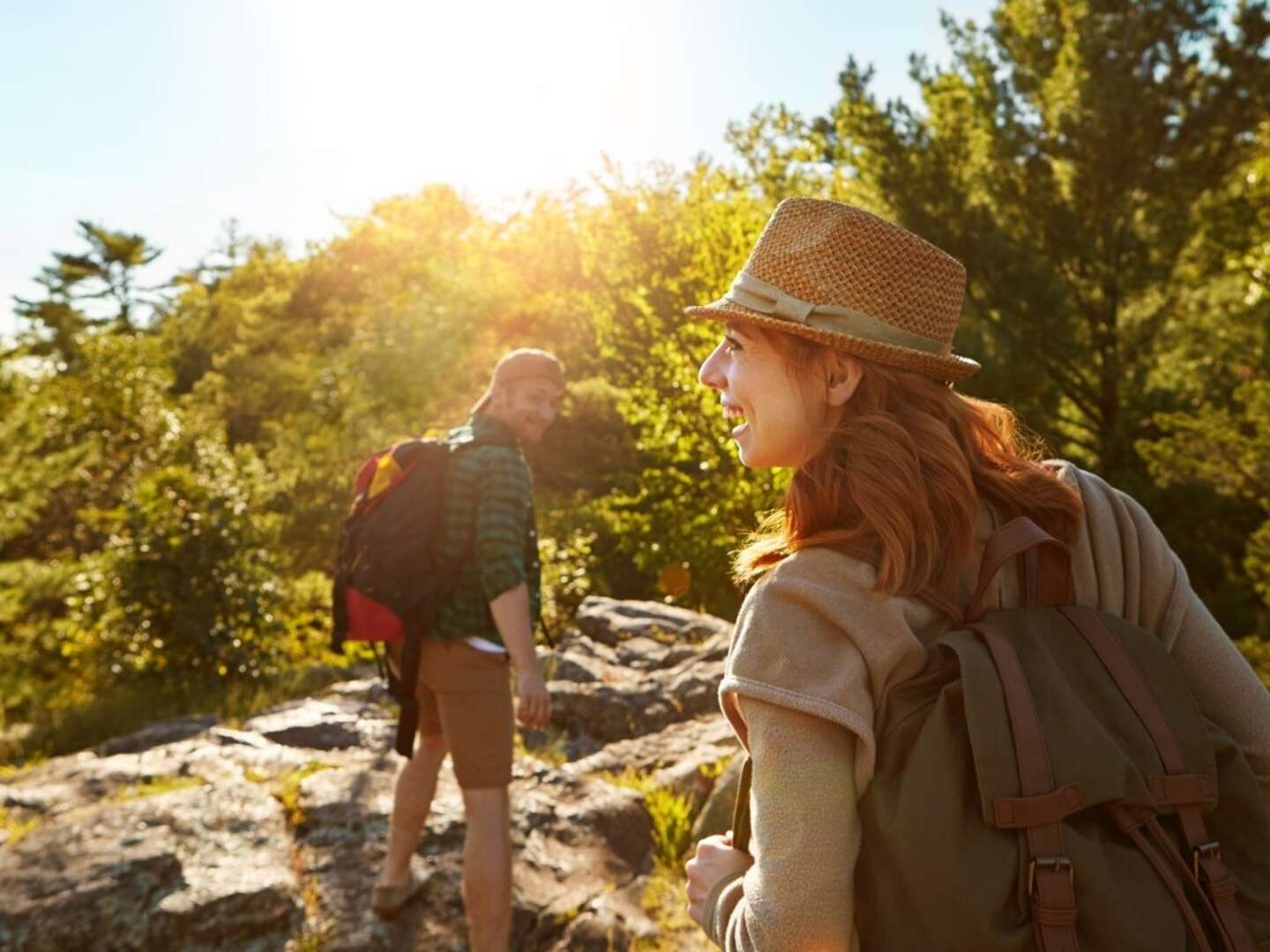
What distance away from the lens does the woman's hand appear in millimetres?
1349

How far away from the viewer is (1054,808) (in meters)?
1.07

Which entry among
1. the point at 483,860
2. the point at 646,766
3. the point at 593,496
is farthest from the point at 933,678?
the point at 593,496

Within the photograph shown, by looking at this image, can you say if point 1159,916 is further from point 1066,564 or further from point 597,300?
point 597,300

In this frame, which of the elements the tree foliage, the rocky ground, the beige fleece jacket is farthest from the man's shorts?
the tree foliage

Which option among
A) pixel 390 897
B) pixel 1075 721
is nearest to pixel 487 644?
pixel 390 897

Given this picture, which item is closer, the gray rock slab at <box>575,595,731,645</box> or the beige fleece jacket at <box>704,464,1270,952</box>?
the beige fleece jacket at <box>704,464,1270,952</box>

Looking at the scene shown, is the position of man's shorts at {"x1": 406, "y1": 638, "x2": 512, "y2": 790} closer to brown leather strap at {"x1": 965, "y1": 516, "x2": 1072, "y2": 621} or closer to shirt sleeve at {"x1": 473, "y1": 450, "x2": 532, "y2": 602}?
shirt sleeve at {"x1": 473, "y1": 450, "x2": 532, "y2": 602}

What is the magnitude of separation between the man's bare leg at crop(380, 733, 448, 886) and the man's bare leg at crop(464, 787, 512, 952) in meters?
0.36

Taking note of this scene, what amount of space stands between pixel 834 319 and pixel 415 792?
9.38 ft

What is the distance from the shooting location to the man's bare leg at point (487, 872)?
324cm

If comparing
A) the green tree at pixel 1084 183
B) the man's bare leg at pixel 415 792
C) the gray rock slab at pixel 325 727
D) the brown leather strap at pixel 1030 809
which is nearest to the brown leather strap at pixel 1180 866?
the brown leather strap at pixel 1030 809

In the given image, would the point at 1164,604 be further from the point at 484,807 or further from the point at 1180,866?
the point at 484,807

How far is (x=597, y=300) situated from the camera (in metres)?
13.0

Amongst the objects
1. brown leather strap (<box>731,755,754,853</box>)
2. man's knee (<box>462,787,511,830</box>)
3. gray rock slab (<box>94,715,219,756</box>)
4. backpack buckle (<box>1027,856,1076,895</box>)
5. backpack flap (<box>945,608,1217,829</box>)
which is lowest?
gray rock slab (<box>94,715,219,756</box>)
